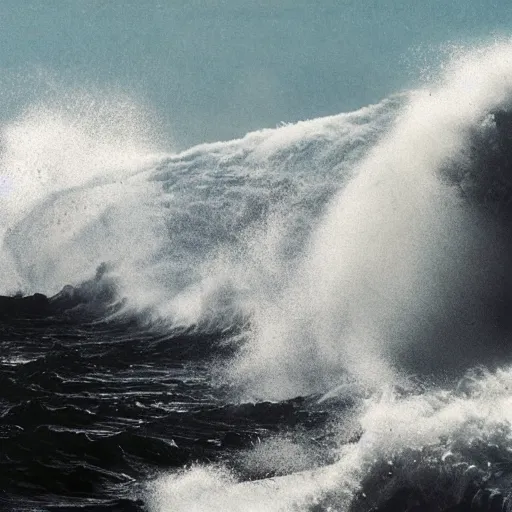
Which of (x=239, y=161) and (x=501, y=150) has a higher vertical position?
(x=239, y=161)

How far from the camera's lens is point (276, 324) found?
119 feet

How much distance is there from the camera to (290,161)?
53625 millimetres

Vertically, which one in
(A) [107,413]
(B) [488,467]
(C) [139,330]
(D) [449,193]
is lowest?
(B) [488,467]

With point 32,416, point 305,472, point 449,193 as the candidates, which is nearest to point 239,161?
point 449,193

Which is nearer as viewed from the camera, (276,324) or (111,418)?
(111,418)

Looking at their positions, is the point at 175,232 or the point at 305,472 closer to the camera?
the point at 305,472

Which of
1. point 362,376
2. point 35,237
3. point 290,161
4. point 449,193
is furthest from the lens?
point 35,237

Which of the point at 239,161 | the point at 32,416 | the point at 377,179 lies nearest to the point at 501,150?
the point at 377,179

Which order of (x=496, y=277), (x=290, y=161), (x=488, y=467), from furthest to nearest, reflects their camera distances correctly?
1. (x=290, y=161)
2. (x=496, y=277)
3. (x=488, y=467)

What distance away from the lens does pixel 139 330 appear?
41469 mm

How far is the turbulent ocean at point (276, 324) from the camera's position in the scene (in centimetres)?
1962

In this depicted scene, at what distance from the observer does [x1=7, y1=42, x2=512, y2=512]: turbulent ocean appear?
19625mm

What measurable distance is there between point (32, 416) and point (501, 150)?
3070 cm

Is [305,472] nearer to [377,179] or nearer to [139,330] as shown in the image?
[139,330]
